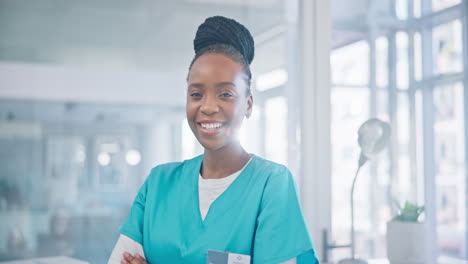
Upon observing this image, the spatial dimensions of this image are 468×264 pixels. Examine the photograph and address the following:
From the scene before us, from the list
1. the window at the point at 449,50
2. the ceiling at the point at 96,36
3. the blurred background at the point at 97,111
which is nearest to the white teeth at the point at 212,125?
the blurred background at the point at 97,111

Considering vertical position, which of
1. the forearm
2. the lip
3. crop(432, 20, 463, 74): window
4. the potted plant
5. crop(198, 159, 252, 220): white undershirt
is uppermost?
crop(432, 20, 463, 74): window

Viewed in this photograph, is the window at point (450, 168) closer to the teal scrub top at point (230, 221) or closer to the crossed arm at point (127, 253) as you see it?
the teal scrub top at point (230, 221)

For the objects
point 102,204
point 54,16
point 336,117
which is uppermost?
point 54,16

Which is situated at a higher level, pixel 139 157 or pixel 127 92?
pixel 127 92

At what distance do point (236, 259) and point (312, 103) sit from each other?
1078 millimetres

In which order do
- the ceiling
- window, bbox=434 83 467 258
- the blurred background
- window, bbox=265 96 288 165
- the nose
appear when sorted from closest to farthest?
the nose, window, bbox=265 96 288 165, window, bbox=434 83 467 258, the blurred background, the ceiling

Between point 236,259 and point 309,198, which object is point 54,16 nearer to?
point 309,198

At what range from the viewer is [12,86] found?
410 cm

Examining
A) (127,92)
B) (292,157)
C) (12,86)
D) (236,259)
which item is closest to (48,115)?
(12,86)

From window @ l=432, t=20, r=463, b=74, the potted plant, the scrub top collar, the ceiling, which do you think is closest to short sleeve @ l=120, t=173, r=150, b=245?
the scrub top collar

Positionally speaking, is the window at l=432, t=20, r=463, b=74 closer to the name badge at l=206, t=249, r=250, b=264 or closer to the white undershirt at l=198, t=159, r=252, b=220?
the white undershirt at l=198, t=159, r=252, b=220

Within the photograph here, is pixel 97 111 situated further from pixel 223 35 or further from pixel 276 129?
pixel 223 35

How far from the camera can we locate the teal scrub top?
1043 millimetres

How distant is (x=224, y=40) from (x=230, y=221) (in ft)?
1.34
